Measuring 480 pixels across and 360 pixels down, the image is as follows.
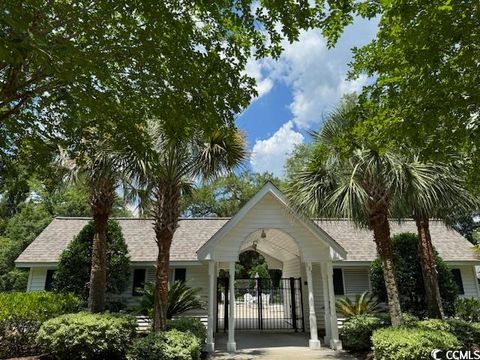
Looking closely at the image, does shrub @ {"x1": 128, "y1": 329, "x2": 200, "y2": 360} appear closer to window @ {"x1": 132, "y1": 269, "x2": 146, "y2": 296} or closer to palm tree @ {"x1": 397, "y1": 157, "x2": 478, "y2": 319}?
palm tree @ {"x1": 397, "y1": 157, "x2": 478, "y2": 319}

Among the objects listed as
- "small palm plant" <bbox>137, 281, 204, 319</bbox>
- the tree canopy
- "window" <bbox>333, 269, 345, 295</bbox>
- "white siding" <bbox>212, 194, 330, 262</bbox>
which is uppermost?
the tree canopy

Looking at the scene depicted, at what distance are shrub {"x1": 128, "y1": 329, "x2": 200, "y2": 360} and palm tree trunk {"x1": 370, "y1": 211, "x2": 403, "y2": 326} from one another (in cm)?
547

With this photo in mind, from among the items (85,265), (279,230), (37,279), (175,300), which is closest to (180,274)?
(175,300)

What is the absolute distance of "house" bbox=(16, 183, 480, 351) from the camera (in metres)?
12.2

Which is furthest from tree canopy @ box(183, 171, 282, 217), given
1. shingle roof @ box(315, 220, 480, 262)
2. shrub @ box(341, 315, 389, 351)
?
shrub @ box(341, 315, 389, 351)

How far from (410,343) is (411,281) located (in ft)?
21.9

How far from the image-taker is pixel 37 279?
16188 mm

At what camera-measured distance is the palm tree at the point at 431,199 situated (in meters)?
10.0

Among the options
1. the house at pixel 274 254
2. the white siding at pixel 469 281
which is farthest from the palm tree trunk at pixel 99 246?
the white siding at pixel 469 281

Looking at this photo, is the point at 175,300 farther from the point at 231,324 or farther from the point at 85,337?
the point at 85,337

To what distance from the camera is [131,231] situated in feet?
62.5

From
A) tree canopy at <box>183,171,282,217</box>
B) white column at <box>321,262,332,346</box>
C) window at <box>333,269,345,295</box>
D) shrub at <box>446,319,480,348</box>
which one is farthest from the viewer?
tree canopy at <box>183,171,282,217</box>

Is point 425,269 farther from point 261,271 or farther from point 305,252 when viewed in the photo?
point 261,271

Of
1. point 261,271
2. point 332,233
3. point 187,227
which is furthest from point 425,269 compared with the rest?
point 261,271
